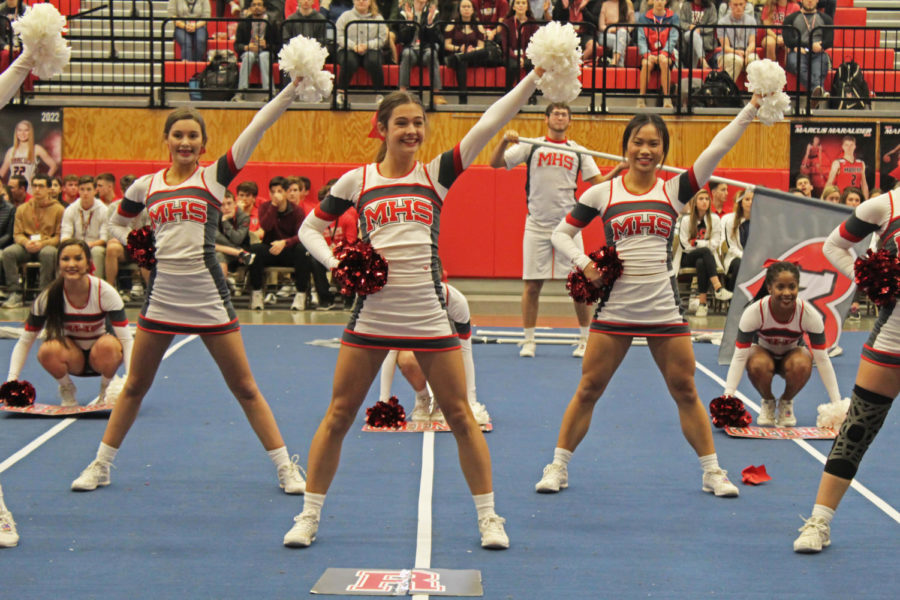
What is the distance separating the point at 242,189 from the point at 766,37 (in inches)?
287

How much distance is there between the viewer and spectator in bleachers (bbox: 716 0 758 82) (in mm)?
15484

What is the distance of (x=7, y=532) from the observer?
4891mm

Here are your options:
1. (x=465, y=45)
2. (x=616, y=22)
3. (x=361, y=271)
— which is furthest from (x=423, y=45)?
(x=361, y=271)

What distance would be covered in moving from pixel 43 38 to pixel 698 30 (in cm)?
1263

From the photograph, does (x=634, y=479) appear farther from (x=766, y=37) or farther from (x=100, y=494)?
(x=766, y=37)

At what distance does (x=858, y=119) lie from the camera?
15070mm

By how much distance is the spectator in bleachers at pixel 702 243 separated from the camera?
13266mm

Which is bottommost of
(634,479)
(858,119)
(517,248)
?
(634,479)

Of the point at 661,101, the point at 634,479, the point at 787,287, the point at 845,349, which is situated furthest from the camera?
the point at 661,101

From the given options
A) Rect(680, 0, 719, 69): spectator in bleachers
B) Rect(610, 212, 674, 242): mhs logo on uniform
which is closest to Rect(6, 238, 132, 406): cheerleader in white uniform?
Rect(610, 212, 674, 242): mhs logo on uniform

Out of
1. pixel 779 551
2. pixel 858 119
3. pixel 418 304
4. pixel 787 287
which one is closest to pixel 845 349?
pixel 787 287

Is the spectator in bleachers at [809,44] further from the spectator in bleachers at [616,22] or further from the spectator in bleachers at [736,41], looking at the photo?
the spectator in bleachers at [616,22]

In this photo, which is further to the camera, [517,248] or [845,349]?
[517,248]

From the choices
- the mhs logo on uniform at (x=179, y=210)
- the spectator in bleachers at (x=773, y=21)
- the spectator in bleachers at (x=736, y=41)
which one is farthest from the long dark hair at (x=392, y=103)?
the spectator in bleachers at (x=773, y=21)
